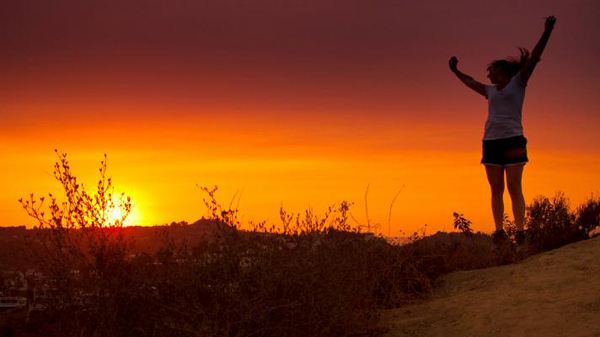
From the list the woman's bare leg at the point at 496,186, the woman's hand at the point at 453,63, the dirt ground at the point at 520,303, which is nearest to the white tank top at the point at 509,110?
the woman's bare leg at the point at 496,186

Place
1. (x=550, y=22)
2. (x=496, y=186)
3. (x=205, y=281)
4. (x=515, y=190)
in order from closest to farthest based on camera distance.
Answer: (x=205, y=281)
(x=550, y=22)
(x=515, y=190)
(x=496, y=186)

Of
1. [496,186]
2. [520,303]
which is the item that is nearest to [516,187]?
[496,186]

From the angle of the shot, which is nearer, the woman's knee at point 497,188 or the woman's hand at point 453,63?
the woman's knee at point 497,188

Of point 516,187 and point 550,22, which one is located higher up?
point 550,22

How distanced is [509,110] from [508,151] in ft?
1.72

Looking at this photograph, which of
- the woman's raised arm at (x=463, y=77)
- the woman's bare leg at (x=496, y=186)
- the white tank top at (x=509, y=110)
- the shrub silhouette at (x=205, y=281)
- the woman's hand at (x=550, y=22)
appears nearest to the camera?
the shrub silhouette at (x=205, y=281)

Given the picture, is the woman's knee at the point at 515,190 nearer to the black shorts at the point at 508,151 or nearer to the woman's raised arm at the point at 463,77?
the black shorts at the point at 508,151

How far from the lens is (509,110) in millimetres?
8555

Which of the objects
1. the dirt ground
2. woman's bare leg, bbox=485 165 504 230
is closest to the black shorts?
woman's bare leg, bbox=485 165 504 230

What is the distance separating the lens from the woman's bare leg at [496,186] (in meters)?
8.74

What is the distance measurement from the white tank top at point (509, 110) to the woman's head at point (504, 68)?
0.56 feet

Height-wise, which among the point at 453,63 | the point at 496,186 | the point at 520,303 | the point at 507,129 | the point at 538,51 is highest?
the point at 453,63

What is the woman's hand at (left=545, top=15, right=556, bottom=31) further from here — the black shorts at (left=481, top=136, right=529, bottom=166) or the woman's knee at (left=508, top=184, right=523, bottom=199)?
the woman's knee at (left=508, top=184, right=523, bottom=199)

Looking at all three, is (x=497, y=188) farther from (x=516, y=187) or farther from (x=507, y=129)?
(x=507, y=129)
